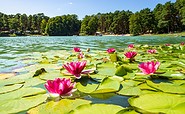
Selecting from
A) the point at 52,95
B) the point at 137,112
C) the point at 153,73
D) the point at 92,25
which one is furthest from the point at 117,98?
the point at 92,25

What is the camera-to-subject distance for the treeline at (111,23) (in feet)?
158

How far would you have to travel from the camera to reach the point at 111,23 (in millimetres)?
67688

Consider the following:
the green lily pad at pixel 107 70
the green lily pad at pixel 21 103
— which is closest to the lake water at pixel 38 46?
the green lily pad at pixel 107 70

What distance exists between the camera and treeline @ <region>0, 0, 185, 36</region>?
48.0 metres

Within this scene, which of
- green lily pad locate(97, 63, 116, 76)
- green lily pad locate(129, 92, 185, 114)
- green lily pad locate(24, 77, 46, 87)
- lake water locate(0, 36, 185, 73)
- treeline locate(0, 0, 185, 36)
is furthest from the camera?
treeline locate(0, 0, 185, 36)

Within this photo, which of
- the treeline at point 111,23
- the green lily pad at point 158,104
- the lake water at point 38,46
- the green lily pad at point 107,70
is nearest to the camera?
the green lily pad at point 158,104

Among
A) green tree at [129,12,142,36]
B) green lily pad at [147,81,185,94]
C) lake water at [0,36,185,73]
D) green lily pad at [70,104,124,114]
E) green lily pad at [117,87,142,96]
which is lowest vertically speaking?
lake water at [0,36,185,73]

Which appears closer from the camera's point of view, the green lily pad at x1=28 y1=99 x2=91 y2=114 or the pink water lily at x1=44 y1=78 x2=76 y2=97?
the green lily pad at x1=28 y1=99 x2=91 y2=114

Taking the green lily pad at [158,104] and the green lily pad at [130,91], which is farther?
the green lily pad at [130,91]

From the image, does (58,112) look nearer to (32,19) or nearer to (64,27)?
(64,27)

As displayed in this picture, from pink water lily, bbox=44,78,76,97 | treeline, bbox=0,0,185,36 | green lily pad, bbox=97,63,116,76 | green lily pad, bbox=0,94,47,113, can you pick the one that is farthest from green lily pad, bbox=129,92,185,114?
treeline, bbox=0,0,185,36

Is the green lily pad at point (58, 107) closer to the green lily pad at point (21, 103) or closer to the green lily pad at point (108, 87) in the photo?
the green lily pad at point (21, 103)

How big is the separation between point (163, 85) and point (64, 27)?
73.0m

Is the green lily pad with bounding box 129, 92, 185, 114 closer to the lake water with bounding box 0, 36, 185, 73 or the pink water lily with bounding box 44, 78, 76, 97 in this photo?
the pink water lily with bounding box 44, 78, 76, 97
